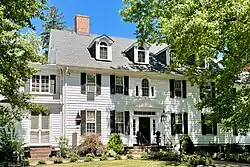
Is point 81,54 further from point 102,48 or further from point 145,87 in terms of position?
→ point 145,87

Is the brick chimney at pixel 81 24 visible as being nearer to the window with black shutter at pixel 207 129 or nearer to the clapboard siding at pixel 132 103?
the clapboard siding at pixel 132 103

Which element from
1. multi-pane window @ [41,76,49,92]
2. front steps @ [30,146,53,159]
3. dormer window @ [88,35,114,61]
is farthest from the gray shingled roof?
front steps @ [30,146,53,159]

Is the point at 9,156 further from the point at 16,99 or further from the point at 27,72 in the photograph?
the point at 27,72

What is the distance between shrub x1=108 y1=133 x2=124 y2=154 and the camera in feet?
72.3

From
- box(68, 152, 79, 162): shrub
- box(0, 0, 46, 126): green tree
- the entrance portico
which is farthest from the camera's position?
the entrance portico

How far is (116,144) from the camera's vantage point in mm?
22234

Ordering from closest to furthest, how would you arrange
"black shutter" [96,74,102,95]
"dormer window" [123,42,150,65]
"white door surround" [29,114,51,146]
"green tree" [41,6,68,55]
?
"white door surround" [29,114,51,146] < "black shutter" [96,74,102,95] < "dormer window" [123,42,150,65] < "green tree" [41,6,68,55]

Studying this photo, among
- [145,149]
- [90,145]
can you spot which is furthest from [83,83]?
[145,149]

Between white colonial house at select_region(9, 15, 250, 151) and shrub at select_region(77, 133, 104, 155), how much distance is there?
3.36 ft

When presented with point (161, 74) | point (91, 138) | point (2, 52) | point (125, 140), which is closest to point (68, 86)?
point (91, 138)

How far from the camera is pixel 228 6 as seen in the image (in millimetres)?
14109

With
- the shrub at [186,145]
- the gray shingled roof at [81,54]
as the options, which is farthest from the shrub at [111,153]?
the gray shingled roof at [81,54]

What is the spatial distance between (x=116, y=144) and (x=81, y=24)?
35.9ft

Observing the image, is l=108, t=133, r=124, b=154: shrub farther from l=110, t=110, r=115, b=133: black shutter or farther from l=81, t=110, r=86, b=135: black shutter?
l=81, t=110, r=86, b=135: black shutter
